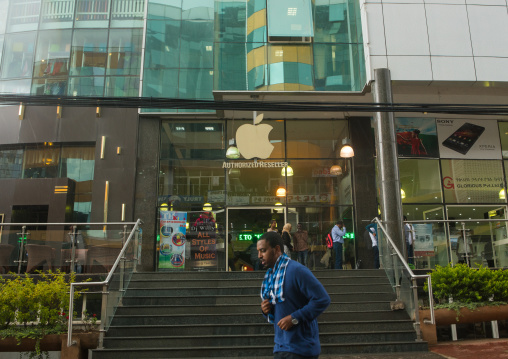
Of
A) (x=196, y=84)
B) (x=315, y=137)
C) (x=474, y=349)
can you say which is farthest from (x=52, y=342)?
(x=315, y=137)

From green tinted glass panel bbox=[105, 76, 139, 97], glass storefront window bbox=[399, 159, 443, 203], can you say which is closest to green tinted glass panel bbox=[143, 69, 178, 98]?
green tinted glass panel bbox=[105, 76, 139, 97]

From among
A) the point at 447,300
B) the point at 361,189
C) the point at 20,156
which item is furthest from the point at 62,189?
the point at 447,300

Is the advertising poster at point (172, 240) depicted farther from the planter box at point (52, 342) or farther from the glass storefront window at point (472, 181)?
the glass storefront window at point (472, 181)

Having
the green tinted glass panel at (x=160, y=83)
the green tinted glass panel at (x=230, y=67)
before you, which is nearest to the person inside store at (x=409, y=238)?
the green tinted glass panel at (x=230, y=67)

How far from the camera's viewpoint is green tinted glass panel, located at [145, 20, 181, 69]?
16.8 meters

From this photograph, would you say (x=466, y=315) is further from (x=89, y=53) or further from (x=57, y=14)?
(x=57, y=14)

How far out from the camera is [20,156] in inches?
652

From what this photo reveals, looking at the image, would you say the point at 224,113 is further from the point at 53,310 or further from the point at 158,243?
the point at 53,310

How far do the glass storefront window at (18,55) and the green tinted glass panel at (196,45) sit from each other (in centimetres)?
524

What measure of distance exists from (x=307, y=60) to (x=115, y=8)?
280 inches

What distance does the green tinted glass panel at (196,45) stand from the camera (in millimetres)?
16922

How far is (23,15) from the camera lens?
58.1 feet

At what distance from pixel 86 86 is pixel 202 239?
6643 mm

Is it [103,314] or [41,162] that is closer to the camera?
[103,314]
